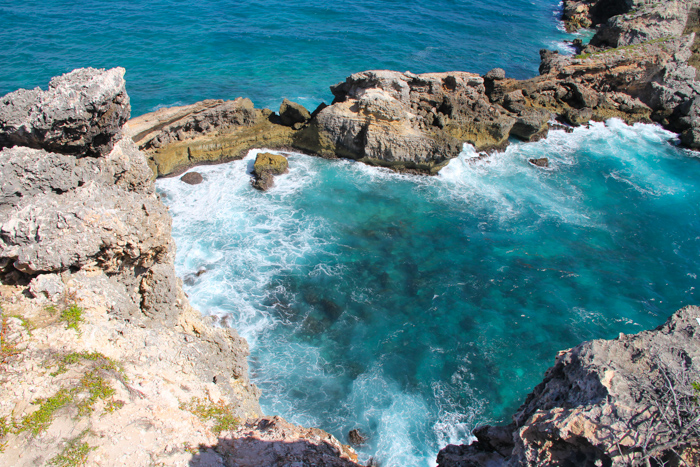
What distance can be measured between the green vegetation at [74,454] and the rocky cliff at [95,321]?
23 mm

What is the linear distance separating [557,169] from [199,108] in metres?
31.7

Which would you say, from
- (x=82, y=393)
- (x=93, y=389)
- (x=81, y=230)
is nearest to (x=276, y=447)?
(x=93, y=389)

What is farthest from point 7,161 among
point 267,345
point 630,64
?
point 630,64

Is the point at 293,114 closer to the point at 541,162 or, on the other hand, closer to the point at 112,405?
the point at 541,162

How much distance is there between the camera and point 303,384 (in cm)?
1831

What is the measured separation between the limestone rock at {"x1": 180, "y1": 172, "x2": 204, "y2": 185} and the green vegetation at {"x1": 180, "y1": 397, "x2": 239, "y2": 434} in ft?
74.3

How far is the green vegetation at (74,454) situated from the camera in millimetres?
8008

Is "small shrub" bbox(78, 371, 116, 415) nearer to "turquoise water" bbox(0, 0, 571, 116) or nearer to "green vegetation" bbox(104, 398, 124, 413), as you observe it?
"green vegetation" bbox(104, 398, 124, 413)

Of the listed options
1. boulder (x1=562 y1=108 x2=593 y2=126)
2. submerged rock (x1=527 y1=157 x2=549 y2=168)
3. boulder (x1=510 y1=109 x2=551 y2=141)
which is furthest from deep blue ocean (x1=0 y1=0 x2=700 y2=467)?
boulder (x1=562 y1=108 x2=593 y2=126)

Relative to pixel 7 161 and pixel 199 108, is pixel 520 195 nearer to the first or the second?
pixel 199 108

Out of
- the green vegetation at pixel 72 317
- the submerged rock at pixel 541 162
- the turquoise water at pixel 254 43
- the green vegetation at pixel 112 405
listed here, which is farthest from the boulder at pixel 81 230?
the submerged rock at pixel 541 162

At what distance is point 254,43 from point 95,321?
5288cm

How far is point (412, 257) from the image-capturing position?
2514cm

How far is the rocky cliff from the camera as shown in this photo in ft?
28.5
